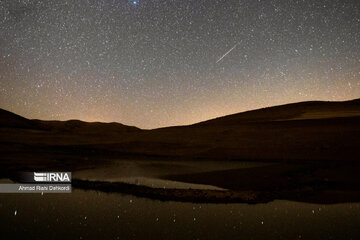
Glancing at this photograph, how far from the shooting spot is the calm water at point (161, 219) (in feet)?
32.6

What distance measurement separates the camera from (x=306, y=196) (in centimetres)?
1611

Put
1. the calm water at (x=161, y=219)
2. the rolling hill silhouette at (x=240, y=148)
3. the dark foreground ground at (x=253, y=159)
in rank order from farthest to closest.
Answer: the rolling hill silhouette at (x=240, y=148)
the dark foreground ground at (x=253, y=159)
the calm water at (x=161, y=219)

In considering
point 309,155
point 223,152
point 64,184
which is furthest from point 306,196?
point 223,152

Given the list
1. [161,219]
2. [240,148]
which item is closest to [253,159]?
[240,148]

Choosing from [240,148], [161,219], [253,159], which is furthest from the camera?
[240,148]

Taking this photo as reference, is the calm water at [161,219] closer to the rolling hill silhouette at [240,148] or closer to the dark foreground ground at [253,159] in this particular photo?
the dark foreground ground at [253,159]

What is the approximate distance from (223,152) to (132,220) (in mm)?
30579

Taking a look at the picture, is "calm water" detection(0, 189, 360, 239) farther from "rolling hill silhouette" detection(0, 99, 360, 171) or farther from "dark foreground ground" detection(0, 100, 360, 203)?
"rolling hill silhouette" detection(0, 99, 360, 171)

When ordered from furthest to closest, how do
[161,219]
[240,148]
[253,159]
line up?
[240,148] < [253,159] < [161,219]

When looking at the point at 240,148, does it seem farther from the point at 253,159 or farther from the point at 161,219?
the point at 161,219

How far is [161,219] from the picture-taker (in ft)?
38.4

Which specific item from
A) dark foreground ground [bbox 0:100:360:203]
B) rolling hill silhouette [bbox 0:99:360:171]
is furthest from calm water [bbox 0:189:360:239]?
rolling hill silhouette [bbox 0:99:360:171]

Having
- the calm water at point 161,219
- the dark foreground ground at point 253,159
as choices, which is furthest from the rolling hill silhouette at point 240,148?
the calm water at point 161,219

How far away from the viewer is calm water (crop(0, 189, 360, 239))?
32.6ft
